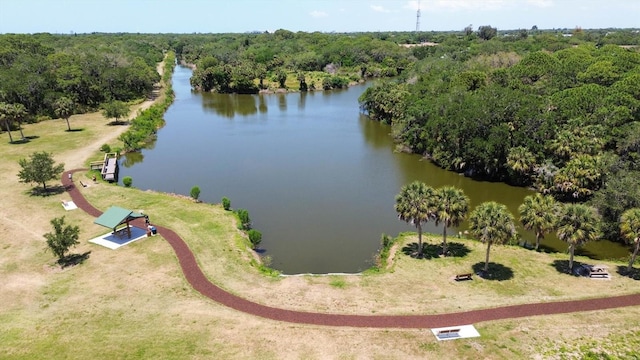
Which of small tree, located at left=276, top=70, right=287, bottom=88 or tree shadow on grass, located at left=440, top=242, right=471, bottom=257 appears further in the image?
small tree, located at left=276, top=70, right=287, bottom=88

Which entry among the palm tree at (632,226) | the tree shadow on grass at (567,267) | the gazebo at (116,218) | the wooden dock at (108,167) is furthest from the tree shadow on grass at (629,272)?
the wooden dock at (108,167)

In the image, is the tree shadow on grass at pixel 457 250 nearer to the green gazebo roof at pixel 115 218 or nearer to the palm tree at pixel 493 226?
the palm tree at pixel 493 226

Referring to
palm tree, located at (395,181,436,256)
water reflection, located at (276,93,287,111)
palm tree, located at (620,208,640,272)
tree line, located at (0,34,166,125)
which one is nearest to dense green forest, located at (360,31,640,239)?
palm tree, located at (620,208,640,272)

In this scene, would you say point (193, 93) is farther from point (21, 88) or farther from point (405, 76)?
point (405, 76)

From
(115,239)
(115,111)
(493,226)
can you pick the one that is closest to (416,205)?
(493,226)

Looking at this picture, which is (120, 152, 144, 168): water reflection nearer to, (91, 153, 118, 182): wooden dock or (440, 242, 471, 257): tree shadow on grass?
(91, 153, 118, 182): wooden dock

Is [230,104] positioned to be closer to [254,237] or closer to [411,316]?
[254,237]

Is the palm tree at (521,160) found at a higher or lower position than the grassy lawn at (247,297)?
higher
